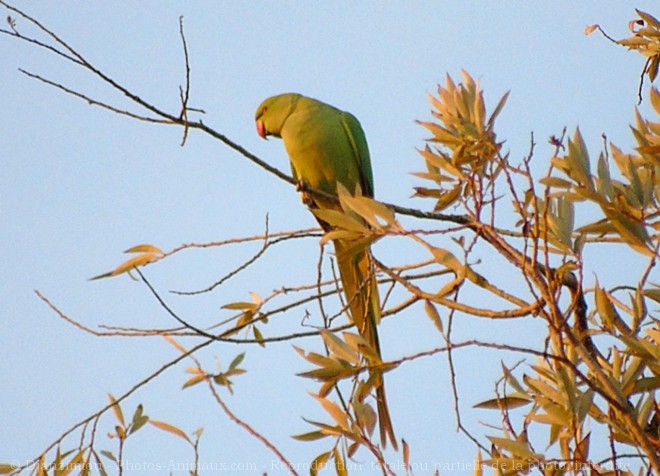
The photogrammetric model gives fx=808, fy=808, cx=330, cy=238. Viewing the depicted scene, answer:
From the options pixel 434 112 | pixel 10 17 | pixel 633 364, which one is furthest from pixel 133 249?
pixel 633 364

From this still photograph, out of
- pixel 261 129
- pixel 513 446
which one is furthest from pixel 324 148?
pixel 513 446

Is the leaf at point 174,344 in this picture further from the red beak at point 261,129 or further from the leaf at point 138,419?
the red beak at point 261,129

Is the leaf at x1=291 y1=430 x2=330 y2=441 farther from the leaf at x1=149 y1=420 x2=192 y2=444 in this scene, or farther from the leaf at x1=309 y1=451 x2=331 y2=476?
the leaf at x1=149 y1=420 x2=192 y2=444

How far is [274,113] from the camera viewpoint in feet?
13.7

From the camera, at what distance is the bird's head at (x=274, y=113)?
162 inches

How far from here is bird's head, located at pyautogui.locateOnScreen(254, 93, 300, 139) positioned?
13.5 ft

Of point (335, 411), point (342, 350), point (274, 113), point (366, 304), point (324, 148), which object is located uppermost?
point (274, 113)

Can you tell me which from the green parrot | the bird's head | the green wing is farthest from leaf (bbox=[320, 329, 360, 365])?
the bird's head

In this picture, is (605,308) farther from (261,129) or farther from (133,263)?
(261,129)

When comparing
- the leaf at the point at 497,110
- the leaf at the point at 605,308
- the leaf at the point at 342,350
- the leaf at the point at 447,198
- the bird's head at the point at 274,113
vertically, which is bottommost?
the leaf at the point at 342,350

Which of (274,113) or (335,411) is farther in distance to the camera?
(274,113)

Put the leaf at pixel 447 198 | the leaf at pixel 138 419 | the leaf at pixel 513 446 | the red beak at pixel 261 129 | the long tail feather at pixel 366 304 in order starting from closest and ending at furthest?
the leaf at pixel 513 446 → the long tail feather at pixel 366 304 → the leaf at pixel 447 198 → the leaf at pixel 138 419 → the red beak at pixel 261 129

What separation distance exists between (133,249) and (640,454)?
143 centimetres

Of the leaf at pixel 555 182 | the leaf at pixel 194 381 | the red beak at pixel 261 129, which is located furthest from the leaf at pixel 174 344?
the red beak at pixel 261 129
